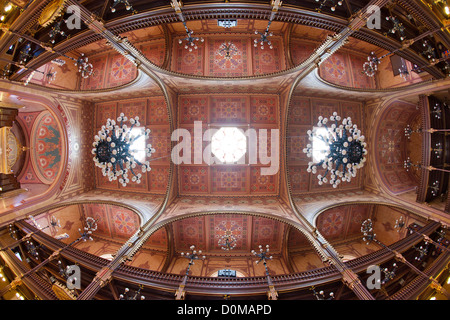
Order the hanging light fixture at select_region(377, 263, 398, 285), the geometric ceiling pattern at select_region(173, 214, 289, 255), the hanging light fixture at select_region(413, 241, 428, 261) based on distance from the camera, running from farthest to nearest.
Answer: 1. the geometric ceiling pattern at select_region(173, 214, 289, 255)
2. the hanging light fixture at select_region(413, 241, 428, 261)
3. the hanging light fixture at select_region(377, 263, 398, 285)

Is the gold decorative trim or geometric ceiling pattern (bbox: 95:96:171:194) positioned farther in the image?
geometric ceiling pattern (bbox: 95:96:171:194)

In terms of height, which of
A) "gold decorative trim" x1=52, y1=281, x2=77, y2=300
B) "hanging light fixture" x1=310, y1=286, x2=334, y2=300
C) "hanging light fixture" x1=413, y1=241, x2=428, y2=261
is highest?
"hanging light fixture" x1=413, y1=241, x2=428, y2=261

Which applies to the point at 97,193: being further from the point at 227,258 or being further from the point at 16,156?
the point at 227,258

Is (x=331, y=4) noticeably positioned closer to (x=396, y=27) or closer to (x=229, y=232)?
(x=396, y=27)

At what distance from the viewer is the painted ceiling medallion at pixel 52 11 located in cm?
517

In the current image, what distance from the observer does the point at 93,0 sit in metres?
5.70

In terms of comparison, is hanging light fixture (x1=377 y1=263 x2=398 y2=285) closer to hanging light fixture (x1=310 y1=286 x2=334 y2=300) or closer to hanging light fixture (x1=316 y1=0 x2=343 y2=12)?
hanging light fixture (x1=310 y1=286 x2=334 y2=300)

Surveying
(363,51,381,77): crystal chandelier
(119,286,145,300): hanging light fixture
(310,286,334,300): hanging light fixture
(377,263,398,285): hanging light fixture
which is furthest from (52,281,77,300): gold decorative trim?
(363,51,381,77): crystal chandelier

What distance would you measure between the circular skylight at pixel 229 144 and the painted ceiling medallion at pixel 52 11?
7.61m

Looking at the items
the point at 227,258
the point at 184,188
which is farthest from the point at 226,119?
the point at 227,258

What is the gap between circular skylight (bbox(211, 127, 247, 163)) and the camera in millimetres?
11242

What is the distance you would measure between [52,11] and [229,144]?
8446 millimetres

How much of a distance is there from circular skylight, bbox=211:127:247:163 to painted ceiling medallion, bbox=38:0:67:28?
7.61m

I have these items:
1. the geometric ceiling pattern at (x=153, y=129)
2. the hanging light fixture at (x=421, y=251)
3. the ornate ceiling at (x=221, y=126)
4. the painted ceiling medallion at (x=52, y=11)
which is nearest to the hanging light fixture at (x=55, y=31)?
the painted ceiling medallion at (x=52, y=11)
